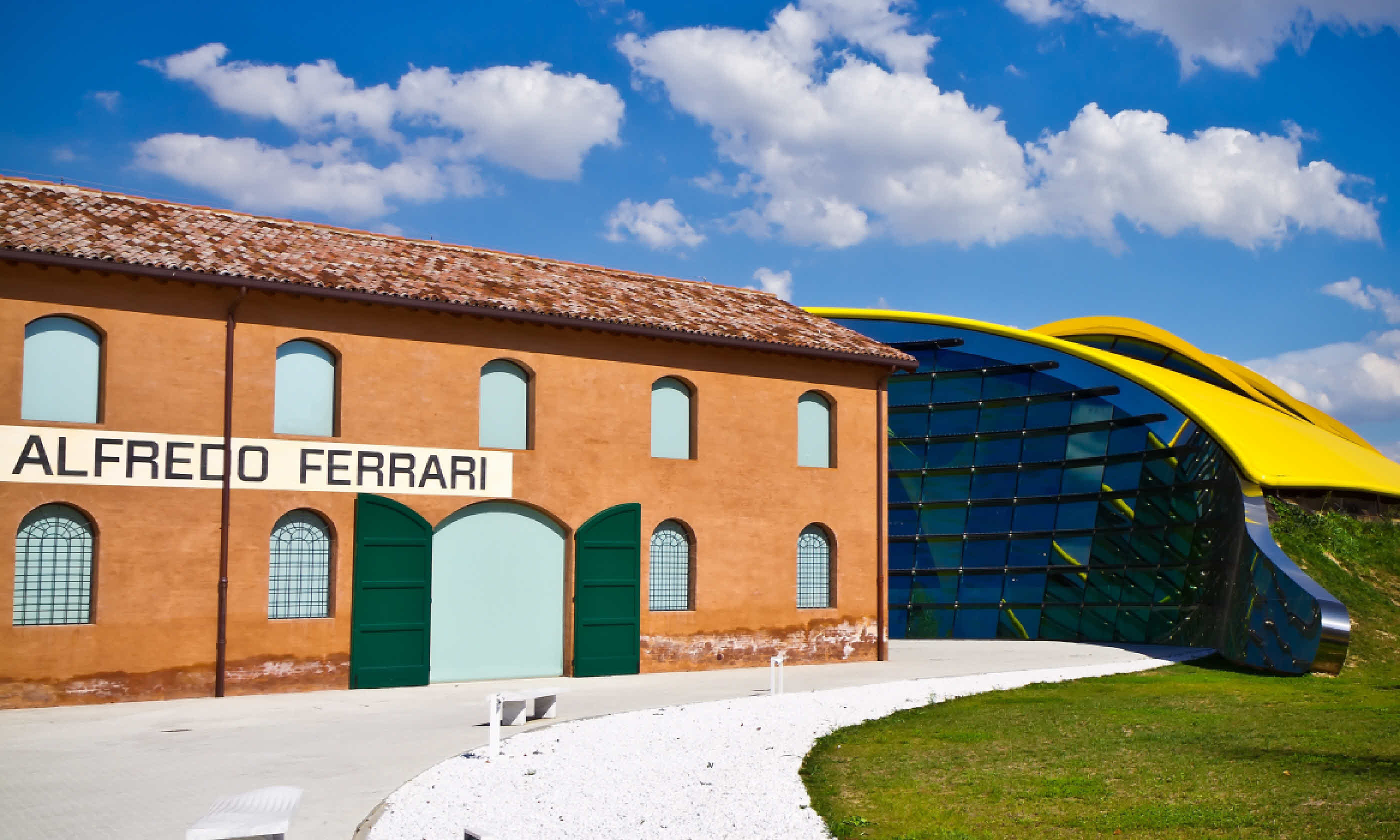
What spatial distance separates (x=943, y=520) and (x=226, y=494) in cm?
1920

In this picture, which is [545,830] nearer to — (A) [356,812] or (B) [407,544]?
(A) [356,812]

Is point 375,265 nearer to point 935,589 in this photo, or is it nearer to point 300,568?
point 300,568

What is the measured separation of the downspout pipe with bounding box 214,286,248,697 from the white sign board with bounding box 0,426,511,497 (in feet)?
0.30

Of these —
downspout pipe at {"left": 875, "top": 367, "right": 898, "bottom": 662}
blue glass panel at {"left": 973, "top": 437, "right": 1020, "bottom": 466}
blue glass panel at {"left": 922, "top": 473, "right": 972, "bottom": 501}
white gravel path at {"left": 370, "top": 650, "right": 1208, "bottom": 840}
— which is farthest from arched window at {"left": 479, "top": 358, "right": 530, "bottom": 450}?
blue glass panel at {"left": 973, "top": 437, "right": 1020, "bottom": 466}

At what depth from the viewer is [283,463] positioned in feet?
57.9

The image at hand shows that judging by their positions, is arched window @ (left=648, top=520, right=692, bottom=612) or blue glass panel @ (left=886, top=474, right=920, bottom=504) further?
blue glass panel @ (left=886, top=474, right=920, bottom=504)

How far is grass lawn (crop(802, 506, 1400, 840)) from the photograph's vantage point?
821cm

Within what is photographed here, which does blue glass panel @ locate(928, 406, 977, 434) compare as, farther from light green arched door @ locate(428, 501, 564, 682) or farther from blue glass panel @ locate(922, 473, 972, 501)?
light green arched door @ locate(428, 501, 564, 682)

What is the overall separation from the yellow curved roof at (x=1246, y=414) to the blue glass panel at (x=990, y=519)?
167 inches

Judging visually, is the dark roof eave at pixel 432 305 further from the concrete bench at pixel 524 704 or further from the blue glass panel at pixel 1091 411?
the blue glass panel at pixel 1091 411

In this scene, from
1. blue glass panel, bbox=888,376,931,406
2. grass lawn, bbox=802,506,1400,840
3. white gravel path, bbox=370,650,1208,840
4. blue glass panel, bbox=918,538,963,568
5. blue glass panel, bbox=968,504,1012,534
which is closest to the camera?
grass lawn, bbox=802,506,1400,840

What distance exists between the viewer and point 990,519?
30.7 meters

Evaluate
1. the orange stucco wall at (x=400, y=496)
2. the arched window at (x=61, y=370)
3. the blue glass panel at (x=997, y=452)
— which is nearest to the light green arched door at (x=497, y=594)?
the orange stucco wall at (x=400, y=496)

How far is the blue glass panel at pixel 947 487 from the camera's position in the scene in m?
31.5
